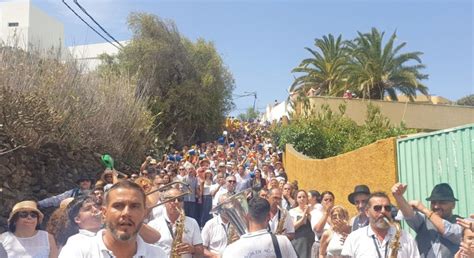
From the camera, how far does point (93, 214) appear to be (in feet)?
14.1

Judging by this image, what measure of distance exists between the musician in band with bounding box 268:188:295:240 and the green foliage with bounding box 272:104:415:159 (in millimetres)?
12015

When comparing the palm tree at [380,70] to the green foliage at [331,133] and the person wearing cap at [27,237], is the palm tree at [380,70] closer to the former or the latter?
the green foliage at [331,133]

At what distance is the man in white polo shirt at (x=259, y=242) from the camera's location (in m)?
4.02

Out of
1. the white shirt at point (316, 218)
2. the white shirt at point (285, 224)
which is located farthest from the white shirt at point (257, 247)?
the white shirt at point (316, 218)

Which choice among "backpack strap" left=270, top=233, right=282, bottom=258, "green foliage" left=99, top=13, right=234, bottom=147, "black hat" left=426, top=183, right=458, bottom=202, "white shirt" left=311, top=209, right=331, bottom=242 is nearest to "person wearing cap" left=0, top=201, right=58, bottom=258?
"backpack strap" left=270, top=233, right=282, bottom=258

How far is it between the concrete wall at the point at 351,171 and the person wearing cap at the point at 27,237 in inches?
269

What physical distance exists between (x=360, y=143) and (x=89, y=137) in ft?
30.8

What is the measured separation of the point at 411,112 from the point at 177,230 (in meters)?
22.3

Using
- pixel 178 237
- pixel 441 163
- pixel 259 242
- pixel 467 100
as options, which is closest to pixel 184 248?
pixel 178 237

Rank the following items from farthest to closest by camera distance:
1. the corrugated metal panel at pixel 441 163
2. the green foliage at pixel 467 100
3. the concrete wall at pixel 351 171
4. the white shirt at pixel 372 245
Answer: the green foliage at pixel 467 100, the concrete wall at pixel 351 171, the corrugated metal panel at pixel 441 163, the white shirt at pixel 372 245

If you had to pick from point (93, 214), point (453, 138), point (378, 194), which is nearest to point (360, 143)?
point (453, 138)

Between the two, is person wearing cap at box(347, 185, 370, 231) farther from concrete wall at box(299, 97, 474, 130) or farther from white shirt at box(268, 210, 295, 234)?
concrete wall at box(299, 97, 474, 130)

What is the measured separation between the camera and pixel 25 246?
4.67m

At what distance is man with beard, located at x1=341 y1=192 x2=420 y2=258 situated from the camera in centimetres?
441
